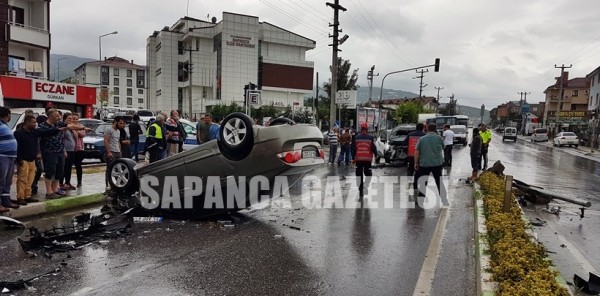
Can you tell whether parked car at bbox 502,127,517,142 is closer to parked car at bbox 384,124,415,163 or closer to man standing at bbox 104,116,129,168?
parked car at bbox 384,124,415,163

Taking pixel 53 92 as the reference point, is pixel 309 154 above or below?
below

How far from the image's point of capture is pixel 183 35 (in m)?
64.4

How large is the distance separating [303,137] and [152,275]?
2963 mm

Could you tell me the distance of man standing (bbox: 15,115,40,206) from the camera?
294 inches

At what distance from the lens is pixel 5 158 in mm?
6867

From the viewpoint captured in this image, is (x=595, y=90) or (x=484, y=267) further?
(x=595, y=90)

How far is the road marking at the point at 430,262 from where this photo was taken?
14.3ft

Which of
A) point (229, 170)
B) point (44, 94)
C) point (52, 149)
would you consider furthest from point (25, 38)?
point (229, 170)

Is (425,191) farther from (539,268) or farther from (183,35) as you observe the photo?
(183,35)

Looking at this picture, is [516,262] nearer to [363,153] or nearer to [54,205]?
[363,153]

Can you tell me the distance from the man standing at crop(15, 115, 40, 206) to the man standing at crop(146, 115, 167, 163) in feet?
8.86

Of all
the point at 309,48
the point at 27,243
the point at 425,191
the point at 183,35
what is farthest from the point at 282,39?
the point at 27,243

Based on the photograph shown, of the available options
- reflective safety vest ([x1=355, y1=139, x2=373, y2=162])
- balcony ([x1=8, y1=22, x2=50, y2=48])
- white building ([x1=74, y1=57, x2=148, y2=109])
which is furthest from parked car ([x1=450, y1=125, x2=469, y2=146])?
white building ([x1=74, y1=57, x2=148, y2=109])

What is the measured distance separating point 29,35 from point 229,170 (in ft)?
90.4
